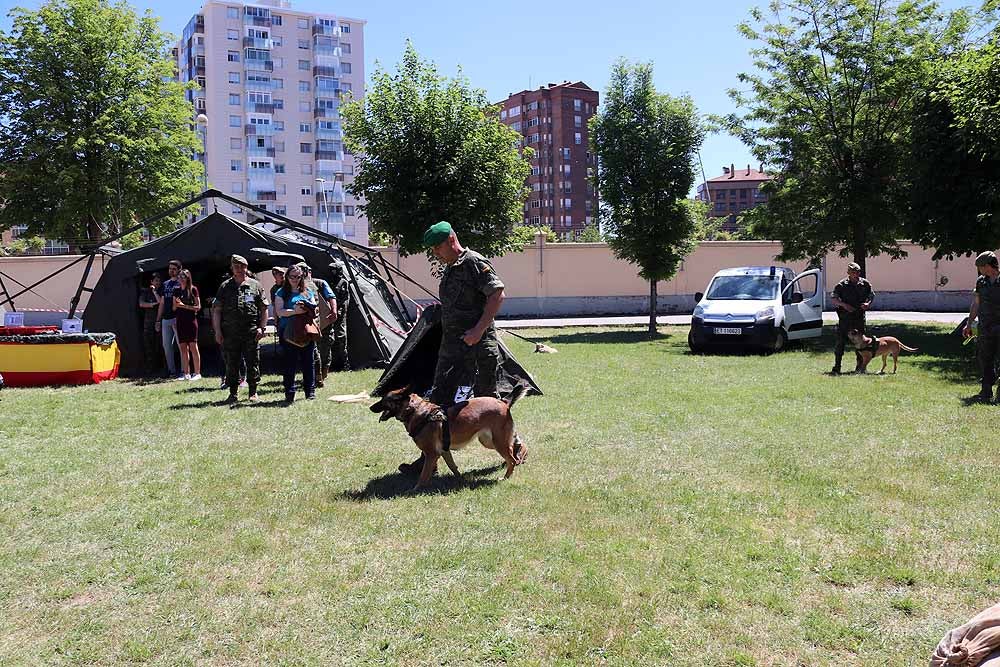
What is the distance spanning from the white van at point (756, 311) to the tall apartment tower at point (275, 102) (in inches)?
2533

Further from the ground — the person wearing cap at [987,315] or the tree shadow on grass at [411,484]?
the person wearing cap at [987,315]

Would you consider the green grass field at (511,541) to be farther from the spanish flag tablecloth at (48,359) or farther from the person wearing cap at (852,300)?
the spanish flag tablecloth at (48,359)

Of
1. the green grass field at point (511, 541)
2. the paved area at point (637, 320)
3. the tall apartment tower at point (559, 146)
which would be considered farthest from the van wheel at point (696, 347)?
the tall apartment tower at point (559, 146)

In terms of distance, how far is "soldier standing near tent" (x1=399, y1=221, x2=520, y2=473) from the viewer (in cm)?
563

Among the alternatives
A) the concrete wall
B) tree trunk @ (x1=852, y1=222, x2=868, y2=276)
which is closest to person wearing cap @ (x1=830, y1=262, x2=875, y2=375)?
tree trunk @ (x1=852, y1=222, x2=868, y2=276)

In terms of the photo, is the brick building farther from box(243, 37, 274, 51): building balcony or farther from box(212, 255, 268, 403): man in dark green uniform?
box(212, 255, 268, 403): man in dark green uniform

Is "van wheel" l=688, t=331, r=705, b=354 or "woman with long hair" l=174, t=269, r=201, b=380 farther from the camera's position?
"van wheel" l=688, t=331, r=705, b=354

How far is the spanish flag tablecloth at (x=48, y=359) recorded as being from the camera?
1176cm

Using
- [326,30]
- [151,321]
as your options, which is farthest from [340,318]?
[326,30]

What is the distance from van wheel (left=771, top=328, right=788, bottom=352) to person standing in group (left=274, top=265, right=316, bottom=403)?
32.3 feet

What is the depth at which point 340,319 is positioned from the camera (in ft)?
41.5

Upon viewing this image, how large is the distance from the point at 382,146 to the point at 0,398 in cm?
1087

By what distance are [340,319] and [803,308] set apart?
1022 cm

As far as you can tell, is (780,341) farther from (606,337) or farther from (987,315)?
(987,315)
